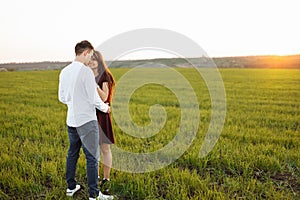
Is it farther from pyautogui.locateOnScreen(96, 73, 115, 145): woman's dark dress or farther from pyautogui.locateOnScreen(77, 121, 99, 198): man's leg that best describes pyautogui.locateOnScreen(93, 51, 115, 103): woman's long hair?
pyautogui.locateOnScreen(77, 121, 99, 198): man's leg

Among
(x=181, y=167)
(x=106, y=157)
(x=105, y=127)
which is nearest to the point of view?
(x=105, y=127)

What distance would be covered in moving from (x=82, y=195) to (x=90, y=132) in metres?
1.03

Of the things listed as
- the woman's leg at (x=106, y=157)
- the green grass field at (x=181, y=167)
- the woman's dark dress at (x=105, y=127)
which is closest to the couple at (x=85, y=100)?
the woman's dark dress at (x=105, y=127)

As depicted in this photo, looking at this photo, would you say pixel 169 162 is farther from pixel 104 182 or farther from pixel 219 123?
pixel 219 123

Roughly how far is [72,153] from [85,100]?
76 cm

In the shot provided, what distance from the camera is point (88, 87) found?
269cm

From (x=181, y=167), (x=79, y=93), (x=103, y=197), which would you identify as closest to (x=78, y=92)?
(x=79, y=93)

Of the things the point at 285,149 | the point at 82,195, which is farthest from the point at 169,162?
the point at 285,149

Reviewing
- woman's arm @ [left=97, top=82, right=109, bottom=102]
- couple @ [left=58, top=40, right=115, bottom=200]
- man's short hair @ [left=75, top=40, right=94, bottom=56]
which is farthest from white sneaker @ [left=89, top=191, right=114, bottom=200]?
man's short hair @ [left=75, top=40, right=94, bottom=56]

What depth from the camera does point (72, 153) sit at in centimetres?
311

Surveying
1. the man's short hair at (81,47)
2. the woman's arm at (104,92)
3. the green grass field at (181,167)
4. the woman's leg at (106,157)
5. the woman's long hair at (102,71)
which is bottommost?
the green grass field at (181,167)

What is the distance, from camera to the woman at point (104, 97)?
3102mm

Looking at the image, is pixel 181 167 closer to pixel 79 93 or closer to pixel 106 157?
pixel 106 157

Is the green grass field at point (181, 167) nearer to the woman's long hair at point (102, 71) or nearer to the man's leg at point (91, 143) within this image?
the man's leg at point (91, 143)
